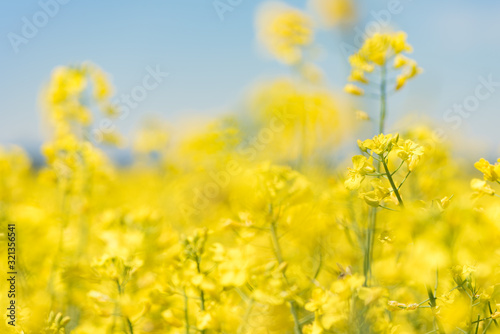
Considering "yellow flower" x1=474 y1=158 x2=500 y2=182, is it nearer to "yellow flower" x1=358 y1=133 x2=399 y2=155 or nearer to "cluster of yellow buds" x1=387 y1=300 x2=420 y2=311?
"yellow flower" x1=358 y1=133 x2=399 y2=155

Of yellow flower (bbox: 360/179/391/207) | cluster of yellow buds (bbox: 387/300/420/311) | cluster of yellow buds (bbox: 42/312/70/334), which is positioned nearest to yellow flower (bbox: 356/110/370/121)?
yellow flower (bbox: 360/179/391/207)

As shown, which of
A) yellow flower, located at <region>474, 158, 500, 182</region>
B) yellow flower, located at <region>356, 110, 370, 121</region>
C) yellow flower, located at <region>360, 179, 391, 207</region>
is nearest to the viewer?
yellow flower, located at <region>360, 179, 391, 207</region>

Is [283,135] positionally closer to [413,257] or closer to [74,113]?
[74,113]

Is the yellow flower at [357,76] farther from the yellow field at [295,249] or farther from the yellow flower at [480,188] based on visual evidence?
the yellow flower at [480,188]

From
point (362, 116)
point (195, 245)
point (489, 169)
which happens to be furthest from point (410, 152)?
→ point (195, 245)

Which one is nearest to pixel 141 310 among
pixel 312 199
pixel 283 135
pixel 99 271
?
pixel 99 271

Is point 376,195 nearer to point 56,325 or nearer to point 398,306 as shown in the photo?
point 398,306

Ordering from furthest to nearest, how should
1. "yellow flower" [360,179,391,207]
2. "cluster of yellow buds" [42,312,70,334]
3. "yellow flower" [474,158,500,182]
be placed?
"cluster of yellow buds" [42,312,70,334] → "yellow flower" [474,158,500,182] → "yellow flower" [360,179,391,207]

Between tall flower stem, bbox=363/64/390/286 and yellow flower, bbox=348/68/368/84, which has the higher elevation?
yellow flower, bbox=348/68/368/84

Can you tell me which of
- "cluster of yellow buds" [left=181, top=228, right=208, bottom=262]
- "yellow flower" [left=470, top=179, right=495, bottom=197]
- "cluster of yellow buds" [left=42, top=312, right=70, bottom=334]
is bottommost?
"cluster of yellow buds" [left=42, top=312, right=70, bottom=334]

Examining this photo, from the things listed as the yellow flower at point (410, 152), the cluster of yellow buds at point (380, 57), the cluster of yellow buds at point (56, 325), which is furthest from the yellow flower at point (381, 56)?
the cluster of yellow buds at point (56, 325)

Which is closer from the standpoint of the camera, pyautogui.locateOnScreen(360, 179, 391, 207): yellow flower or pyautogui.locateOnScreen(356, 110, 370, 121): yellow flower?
pyautogui.locateOnScreen(360, 179, 391, 207): yellow flower

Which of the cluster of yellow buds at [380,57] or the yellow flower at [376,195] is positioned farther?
the cluster of yellow buds at [380,57]
